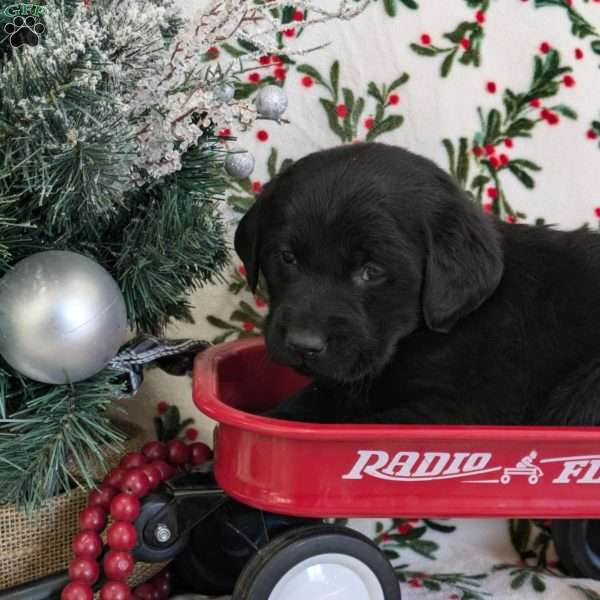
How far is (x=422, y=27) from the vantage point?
2.00 meters

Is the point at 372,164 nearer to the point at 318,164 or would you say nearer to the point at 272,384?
the point at 318,164

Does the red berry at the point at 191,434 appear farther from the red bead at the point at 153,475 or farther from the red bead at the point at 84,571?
the red bead at the point at 84,571

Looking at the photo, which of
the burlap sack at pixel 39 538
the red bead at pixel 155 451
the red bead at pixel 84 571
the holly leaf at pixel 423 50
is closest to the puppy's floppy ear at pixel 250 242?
the red bead at pixel 155 451


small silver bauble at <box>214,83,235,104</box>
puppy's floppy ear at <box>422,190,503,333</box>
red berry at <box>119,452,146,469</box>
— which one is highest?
small silver bauble at <box>214,83,235,104</box>

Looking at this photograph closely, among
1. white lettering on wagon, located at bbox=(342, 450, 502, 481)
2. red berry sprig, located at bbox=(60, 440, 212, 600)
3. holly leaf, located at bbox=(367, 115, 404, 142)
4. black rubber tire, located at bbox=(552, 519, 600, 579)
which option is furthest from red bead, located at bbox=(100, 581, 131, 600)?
holly leaf, located at bbox=(367, 115, 404, 142)

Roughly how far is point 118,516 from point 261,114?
783 mm

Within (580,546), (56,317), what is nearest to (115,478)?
(56,317)

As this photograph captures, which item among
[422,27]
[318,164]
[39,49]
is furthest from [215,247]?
[422,27]

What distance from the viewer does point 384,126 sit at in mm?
2023

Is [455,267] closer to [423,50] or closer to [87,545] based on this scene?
[87,545]

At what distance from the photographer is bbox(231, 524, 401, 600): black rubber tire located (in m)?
1.22

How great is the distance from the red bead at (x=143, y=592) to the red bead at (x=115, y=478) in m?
0.31

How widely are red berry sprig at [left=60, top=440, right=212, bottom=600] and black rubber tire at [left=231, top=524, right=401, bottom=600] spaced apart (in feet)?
0.60

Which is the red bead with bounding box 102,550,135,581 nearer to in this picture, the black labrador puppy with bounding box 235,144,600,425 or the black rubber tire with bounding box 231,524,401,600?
the black rubber tire with bounding box 231,524,401,600
